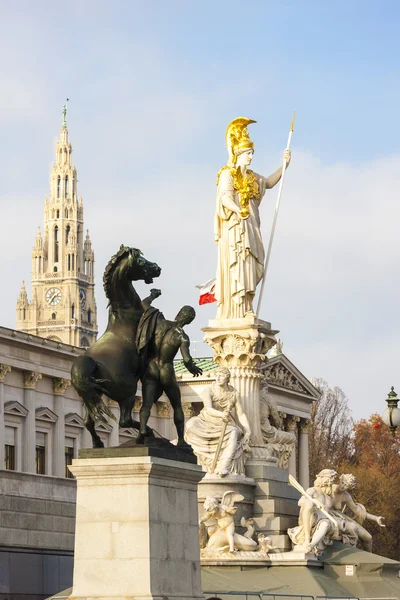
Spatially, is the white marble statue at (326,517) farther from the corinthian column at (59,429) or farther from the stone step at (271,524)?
Result: the corinthian column at (59,429)

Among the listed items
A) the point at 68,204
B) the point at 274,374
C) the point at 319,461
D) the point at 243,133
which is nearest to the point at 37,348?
the point at 274,374

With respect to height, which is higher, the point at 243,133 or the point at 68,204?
the point at 68,204

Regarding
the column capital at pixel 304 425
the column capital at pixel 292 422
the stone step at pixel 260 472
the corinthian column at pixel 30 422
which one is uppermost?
the column capital at pixel 304 425

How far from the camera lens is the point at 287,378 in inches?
3846

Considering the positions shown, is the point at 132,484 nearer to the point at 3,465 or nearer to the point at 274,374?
the point at 3,465

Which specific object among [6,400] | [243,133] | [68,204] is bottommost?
[243,133]

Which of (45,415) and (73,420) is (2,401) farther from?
(73,420)

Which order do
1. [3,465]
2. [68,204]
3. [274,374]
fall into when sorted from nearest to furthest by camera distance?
[3,465] < [274,374] < [68,204]

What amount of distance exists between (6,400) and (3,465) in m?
3.92

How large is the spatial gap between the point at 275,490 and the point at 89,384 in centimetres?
976

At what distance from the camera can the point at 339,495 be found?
27.2m

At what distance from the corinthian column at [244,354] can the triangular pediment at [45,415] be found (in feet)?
169

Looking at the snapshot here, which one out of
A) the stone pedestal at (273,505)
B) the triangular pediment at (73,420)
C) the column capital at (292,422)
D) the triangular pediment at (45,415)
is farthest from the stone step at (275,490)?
the column capital at (292,422)

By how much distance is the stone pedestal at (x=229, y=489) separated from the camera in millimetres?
26266
